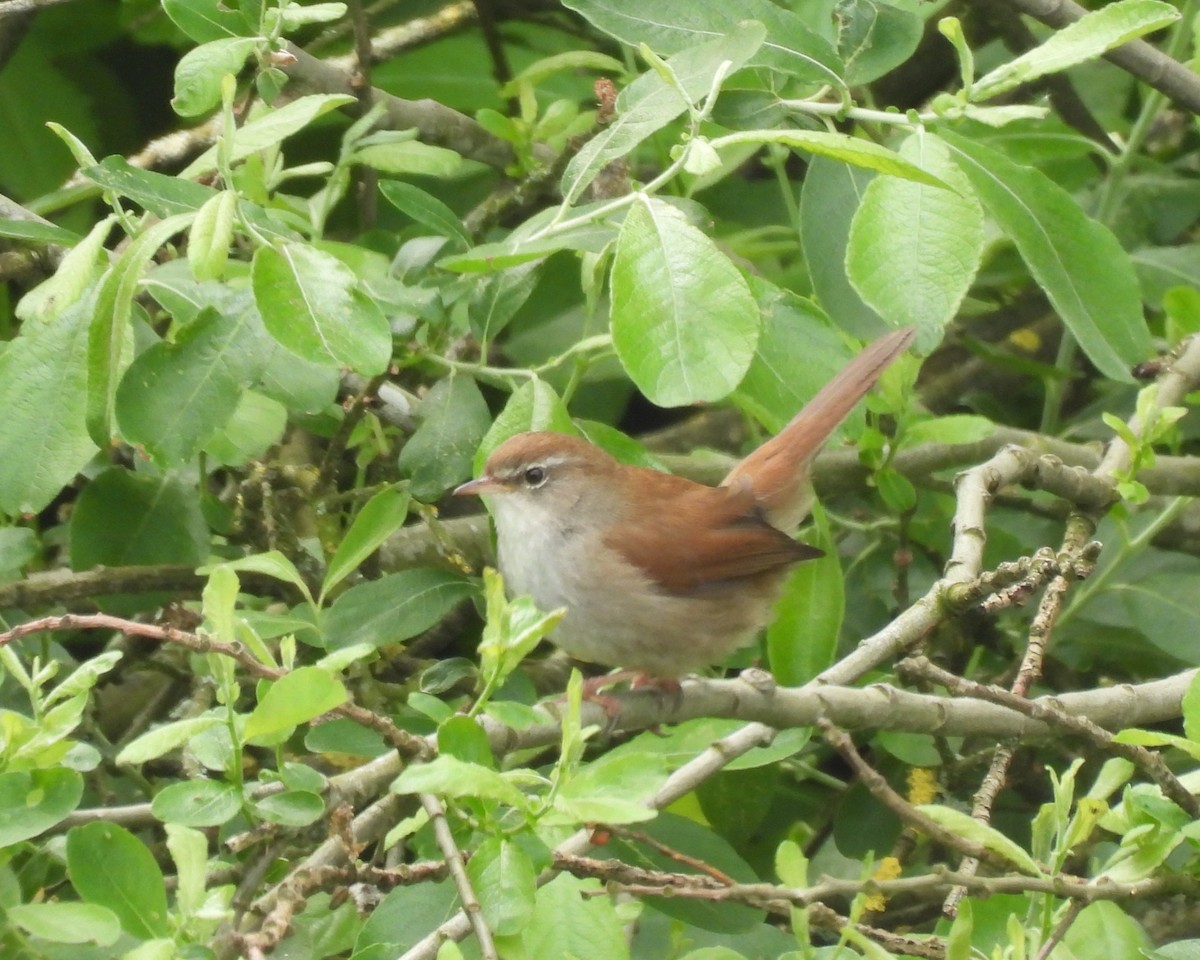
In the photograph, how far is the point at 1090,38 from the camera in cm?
260

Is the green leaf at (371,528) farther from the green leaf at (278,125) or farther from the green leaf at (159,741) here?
the green leaf at (159,741)

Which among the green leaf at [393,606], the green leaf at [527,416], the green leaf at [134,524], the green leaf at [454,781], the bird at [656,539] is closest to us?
the green leaf at [454,781]

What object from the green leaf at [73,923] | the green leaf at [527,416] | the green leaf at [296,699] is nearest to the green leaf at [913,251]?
the green leaf at [527,416]

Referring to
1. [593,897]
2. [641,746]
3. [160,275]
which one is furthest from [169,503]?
[593,897]

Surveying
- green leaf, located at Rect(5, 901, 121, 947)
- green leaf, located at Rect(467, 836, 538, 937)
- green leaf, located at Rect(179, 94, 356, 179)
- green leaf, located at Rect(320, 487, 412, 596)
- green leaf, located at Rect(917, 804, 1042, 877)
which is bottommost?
green leaf, located at Rect(917, 804, 1042, 877)

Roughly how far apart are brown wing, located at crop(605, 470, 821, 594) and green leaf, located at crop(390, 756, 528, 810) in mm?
1973

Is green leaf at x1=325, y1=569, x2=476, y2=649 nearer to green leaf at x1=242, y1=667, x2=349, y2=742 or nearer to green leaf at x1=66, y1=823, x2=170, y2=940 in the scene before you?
green leaf at x1=66, y1=823, x2=170, y2=940

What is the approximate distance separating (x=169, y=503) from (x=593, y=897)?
59.3 inches

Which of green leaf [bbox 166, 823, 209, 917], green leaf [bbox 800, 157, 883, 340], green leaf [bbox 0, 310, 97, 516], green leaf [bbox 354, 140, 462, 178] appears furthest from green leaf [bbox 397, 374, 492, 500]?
green leaf [bbox 166, 823, 209, 917]

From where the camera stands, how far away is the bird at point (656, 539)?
3645 millimetres

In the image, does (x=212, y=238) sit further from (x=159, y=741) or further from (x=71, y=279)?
(x=159, y=741)

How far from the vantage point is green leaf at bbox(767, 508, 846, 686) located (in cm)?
341

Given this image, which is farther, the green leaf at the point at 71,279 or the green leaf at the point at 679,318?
the green leaf at the point at 71,279

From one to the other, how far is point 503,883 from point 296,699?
37 centimetres
